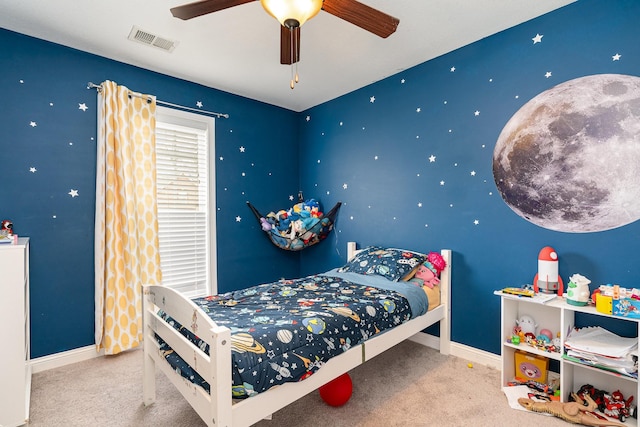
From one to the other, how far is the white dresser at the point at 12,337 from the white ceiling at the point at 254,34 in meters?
1.62

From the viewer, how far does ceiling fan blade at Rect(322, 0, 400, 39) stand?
4.92ft

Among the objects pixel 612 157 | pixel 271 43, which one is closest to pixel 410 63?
pixel 271 43

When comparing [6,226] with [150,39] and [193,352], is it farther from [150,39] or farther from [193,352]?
[193,352]

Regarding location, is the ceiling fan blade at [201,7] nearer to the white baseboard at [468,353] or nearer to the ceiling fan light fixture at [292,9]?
the ceiling fan light fixture at [292,9]

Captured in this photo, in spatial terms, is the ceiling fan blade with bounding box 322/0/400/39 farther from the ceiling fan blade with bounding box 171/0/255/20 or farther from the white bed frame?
the white bed frame

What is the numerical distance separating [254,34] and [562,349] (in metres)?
2.96

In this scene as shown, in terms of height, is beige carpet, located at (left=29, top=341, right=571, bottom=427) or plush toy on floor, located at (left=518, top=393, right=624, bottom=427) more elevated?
plush toy on floor, located at (left=518, top=393, right=624, bottom=427)

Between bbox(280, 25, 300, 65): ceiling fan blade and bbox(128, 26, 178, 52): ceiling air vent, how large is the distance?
3.87ft

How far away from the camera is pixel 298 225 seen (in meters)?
3.59

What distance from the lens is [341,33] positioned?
242cm

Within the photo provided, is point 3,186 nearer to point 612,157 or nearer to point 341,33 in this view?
point 341,33

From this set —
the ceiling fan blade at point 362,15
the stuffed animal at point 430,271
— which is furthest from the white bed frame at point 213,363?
the ceiling fan blade at point 362,15

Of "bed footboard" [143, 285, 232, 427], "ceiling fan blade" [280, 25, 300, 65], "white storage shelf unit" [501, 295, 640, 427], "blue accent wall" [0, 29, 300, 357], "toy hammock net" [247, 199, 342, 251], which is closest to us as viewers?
"bed footboard" [143, 285, 232, 427]

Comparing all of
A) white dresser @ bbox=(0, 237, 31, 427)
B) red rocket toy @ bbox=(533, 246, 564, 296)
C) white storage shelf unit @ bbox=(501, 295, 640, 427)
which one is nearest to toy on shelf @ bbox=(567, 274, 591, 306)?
white storage shelf unit @ bbox=(501, 295, 640, 427)
